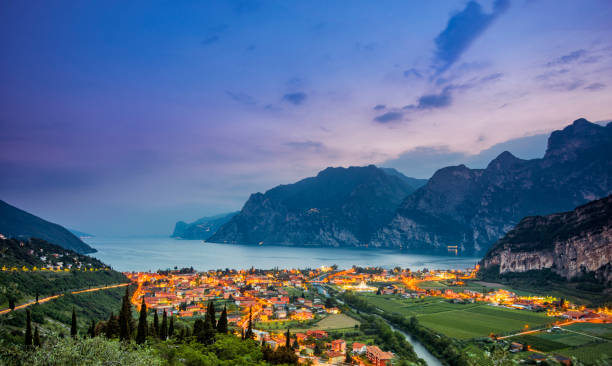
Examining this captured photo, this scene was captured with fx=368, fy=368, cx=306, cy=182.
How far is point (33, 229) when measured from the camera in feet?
481

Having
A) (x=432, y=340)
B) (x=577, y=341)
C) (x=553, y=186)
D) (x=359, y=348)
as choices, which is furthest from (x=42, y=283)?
(x=553, y=186)

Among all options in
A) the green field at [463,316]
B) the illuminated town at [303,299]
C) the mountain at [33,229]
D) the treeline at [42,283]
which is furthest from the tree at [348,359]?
the mountain at [33,229]

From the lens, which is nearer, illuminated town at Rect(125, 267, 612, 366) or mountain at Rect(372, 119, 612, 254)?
illuminated town at Rect(125, 267, 612, 366)

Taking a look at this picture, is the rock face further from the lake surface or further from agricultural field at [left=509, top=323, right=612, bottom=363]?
the lake surface

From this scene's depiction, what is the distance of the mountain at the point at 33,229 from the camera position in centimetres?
13888

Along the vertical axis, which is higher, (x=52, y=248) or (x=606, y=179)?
(x=606, y=179)

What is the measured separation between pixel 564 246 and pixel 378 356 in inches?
2386

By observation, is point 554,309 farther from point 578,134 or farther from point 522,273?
point 578,134

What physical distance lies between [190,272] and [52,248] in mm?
27207

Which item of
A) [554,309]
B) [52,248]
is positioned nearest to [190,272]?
[52,248]

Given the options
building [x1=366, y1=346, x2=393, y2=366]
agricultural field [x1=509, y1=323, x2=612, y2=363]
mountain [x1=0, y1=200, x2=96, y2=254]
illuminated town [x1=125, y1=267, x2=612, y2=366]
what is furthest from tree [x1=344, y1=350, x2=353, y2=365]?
mountain [x1=0, y1=200, x2=96, y2=254]

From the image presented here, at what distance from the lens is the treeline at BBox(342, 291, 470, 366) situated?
31.5 metres

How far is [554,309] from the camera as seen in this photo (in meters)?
48.0

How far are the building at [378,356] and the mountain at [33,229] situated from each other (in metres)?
139
